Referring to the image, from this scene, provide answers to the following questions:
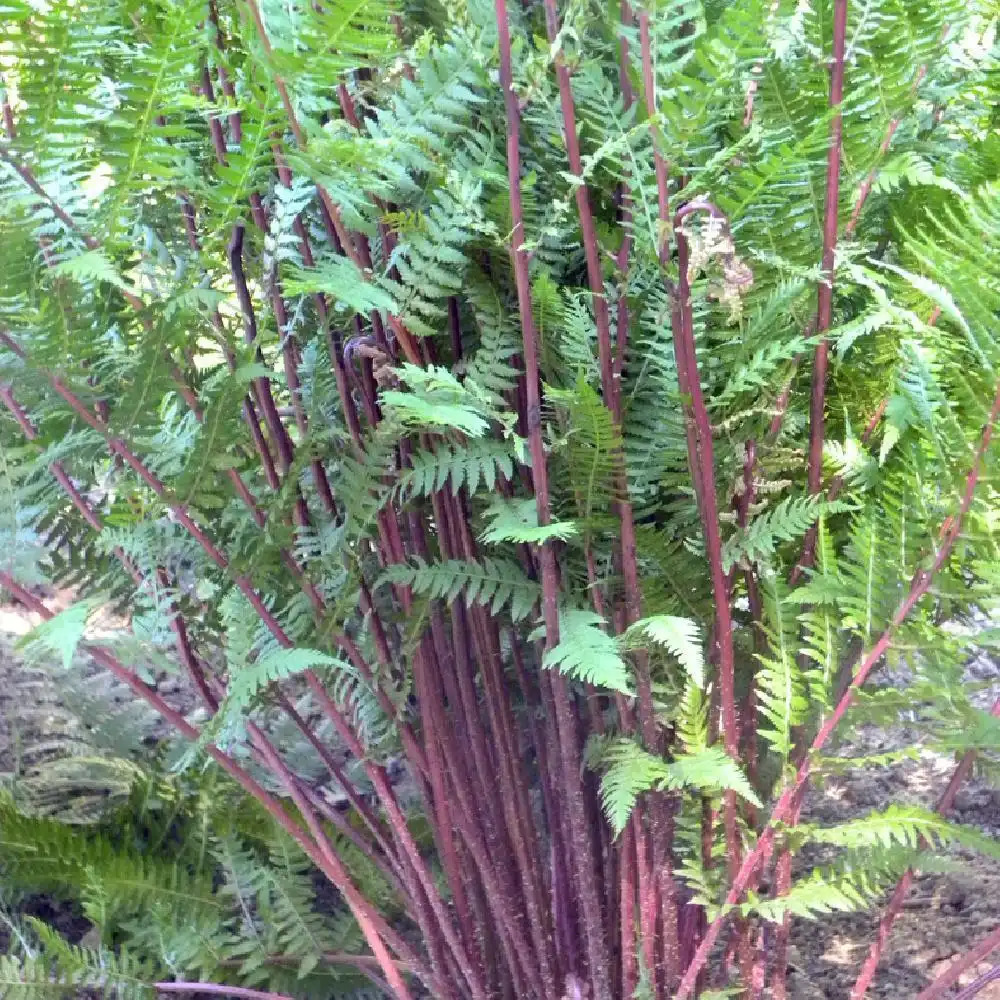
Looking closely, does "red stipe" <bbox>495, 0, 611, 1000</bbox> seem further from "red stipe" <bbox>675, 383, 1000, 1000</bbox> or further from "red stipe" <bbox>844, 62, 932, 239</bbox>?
"red stipe" <bbox>844, 62, 932, 239</bbox>

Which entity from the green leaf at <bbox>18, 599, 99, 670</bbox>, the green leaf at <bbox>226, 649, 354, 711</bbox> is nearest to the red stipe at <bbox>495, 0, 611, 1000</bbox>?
the green leaf at <bbox>226, 649, 354, 711</bbox>

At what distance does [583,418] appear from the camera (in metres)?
0.59

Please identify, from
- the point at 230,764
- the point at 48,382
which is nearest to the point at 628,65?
the point at 48,382

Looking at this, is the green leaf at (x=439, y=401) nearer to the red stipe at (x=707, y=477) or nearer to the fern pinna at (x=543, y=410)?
the fern pinna at (x=543, y=410)

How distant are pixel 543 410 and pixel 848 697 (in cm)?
27

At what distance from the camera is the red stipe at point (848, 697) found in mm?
558

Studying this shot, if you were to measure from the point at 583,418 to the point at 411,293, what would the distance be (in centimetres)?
14

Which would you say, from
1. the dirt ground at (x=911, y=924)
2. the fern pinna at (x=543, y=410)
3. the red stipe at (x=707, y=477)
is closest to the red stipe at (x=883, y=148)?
the fern pinna at (x=543, y=410)

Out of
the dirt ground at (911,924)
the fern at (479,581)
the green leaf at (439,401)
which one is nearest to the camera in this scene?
the green leaf at (439,401)

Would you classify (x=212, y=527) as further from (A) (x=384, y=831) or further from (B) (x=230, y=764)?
(A) (x=384, y=831)

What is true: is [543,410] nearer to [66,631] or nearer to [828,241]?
[828,241]

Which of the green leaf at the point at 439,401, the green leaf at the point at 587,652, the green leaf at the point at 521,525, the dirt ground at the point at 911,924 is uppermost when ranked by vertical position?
the green leaf at the point at 439,401

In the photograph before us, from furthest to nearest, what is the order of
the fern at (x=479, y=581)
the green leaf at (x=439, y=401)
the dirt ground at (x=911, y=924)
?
the dirt ground at (x=911, y=924)
the fern at (x=479, y=581)
the green leaf at (x=439, y=401)

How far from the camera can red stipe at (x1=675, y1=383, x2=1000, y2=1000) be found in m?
0.56
